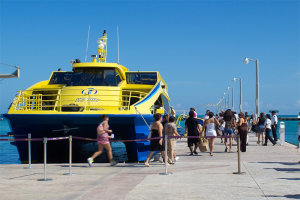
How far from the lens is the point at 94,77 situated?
1781cm

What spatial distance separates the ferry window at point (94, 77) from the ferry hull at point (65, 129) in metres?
2.15

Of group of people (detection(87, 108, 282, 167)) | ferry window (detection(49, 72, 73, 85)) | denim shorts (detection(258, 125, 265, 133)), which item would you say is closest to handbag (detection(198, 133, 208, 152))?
group of people (detection(87, 108, 282, 167))

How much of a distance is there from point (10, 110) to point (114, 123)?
13.2ft

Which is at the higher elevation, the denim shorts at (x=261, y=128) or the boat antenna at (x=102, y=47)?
the boat antenna at (x=102, y=47)

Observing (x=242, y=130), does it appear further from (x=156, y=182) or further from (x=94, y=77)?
(x=156, y=182)

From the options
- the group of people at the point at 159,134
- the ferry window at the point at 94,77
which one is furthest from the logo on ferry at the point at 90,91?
the group of people at the point at 159,134

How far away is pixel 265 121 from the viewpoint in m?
21.1

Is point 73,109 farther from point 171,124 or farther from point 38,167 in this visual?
point 171,124

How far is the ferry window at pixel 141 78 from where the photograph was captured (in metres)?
19.5

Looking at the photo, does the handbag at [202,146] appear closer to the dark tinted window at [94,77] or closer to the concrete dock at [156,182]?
the concrete dock at [156,182]

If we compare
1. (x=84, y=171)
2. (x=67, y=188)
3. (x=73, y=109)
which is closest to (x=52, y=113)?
(x=73, y=109)

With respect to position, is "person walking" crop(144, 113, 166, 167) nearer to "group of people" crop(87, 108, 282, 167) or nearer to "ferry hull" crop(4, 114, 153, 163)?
"group of people" crop(87, 108, 282, 167)

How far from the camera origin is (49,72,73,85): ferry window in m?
19.8

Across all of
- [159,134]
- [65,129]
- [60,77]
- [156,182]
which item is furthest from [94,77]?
[156,182]
